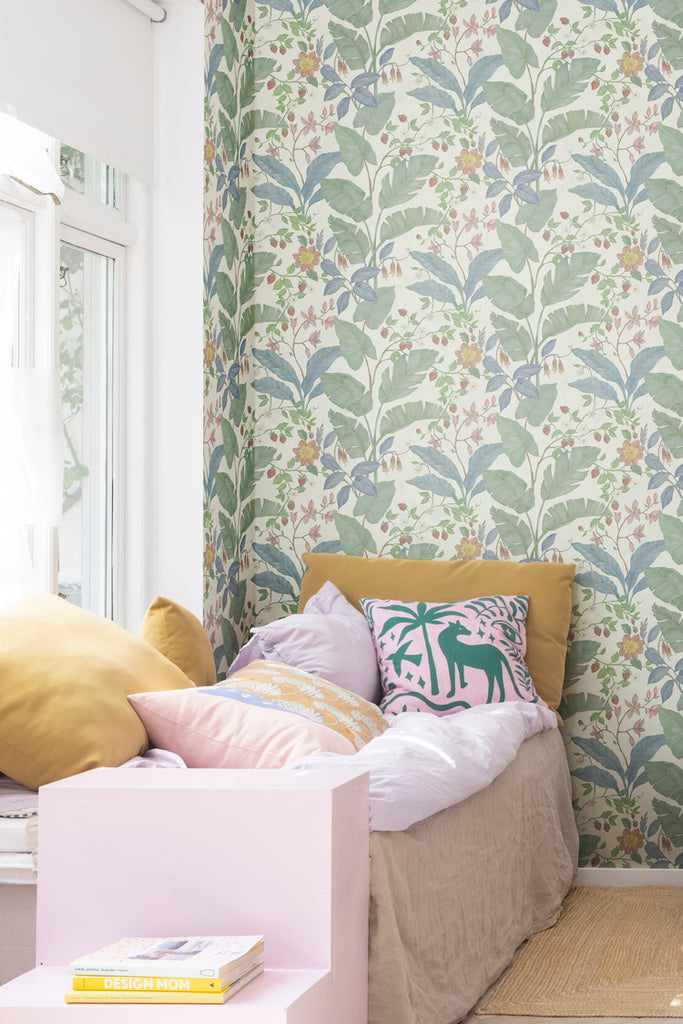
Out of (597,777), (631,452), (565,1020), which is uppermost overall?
(631,452)

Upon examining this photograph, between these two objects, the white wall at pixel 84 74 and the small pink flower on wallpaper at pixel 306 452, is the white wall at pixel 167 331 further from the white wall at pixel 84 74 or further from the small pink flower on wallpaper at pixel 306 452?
the small pink flower on wallpaper at pixel 306 452

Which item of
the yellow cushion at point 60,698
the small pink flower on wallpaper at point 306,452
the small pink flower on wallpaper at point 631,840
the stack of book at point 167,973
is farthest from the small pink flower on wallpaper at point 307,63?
the stack of book at point 167,973

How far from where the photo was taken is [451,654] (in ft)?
9.70

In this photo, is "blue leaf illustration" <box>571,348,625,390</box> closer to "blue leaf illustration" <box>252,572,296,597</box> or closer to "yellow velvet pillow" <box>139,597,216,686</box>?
"blue leaf illustration" <box>252,572,296,597</box>

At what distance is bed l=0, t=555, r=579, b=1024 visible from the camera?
181 centimetres

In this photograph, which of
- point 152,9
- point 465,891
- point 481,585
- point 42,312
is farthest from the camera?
point 481,585

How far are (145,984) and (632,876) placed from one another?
2158 mm

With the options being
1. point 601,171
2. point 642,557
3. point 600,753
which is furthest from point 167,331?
point 600,753

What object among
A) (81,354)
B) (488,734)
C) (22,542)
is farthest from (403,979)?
(81,354)

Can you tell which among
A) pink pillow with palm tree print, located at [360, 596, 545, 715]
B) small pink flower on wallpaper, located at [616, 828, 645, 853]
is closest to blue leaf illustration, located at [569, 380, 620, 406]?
pink pillow with palm tree print, located at [360, 596, 545, 715]

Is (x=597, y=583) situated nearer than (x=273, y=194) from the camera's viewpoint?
Yes

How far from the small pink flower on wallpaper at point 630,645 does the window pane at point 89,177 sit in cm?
176

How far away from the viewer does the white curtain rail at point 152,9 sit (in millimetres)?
2955

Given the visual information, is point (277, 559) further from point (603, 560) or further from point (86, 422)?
point (603, 560)
